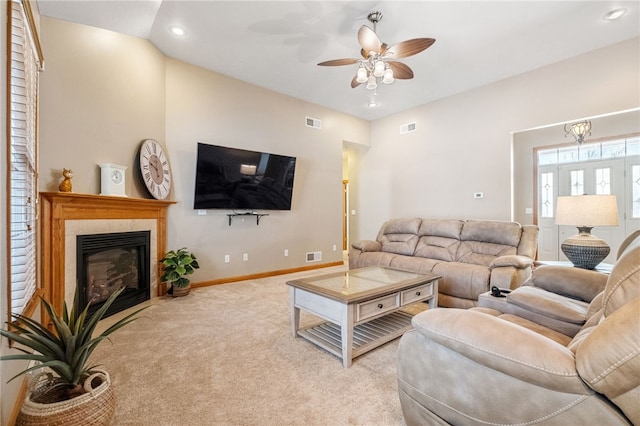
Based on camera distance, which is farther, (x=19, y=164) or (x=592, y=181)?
(x=592, y=181)

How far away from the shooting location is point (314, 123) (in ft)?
18.5

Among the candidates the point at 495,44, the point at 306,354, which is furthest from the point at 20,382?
the point at 495,44

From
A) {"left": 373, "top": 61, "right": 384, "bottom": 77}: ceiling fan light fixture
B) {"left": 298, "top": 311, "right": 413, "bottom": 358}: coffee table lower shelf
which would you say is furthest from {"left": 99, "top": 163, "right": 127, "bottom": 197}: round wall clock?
{"left": 373, "top": 61, "right": 384, "bottom": 77}: ceiling fan light fixture

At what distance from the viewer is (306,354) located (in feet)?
7.25

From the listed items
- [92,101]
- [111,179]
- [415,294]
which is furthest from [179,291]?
[415,294]

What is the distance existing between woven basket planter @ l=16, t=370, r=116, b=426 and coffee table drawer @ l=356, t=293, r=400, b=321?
57.1 inches

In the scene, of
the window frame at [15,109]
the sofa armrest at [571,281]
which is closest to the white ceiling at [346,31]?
the window frame at [15,109]

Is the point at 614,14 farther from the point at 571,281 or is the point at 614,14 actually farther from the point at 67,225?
the point at 67,225

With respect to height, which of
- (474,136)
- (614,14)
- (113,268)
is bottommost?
(113,268)

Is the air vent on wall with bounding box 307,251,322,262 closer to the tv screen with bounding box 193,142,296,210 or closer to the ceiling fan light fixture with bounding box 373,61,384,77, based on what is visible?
the tv screen with bounding box 193,142,296,210

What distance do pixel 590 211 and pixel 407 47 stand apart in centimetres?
224

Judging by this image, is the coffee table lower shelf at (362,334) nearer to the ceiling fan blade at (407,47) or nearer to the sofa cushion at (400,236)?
the sofa cushion at (400,236)

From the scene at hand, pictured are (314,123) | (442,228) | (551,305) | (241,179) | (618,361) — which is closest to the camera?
(618,361)

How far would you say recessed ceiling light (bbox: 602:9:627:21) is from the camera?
300cm
